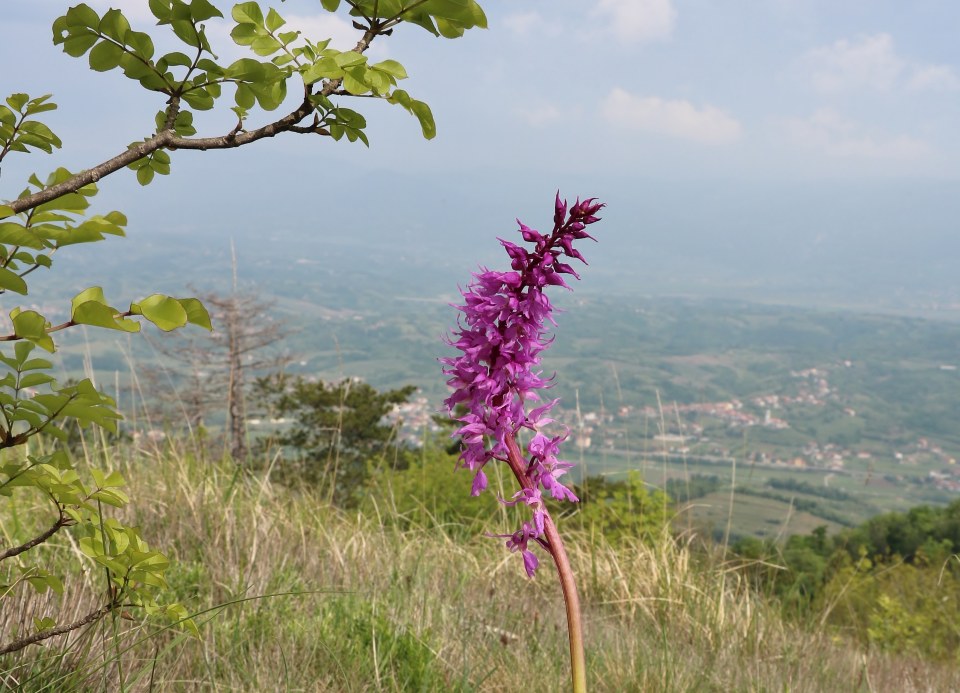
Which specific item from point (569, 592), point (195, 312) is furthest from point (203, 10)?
point (569, 592)

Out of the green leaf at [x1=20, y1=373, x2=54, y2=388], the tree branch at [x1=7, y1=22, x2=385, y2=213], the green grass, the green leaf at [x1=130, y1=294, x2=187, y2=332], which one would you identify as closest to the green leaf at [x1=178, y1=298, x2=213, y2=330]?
the green leaf at [x1=130, y1=294, x2=187, y2=332]

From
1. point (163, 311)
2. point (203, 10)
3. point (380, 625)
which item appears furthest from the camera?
point (380, 625)

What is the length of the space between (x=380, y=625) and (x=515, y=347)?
1806 mm

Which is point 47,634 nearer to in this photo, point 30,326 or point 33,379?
point 33,379

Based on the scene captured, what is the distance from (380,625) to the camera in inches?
112

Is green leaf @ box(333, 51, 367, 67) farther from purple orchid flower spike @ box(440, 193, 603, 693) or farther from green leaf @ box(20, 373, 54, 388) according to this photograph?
green leaf @ box(20, 373, 54, 388)

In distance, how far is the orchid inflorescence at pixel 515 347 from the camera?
140 centimetres

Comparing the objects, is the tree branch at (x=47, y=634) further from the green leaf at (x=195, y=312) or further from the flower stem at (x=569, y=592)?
the flower stem at (x=569, y=592)

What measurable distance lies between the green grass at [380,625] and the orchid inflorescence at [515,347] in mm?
700

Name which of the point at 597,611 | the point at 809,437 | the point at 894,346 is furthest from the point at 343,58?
the point at 894,346

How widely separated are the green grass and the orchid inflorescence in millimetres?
700

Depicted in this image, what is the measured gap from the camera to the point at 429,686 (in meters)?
2.52

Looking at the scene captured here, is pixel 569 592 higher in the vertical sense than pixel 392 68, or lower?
lower

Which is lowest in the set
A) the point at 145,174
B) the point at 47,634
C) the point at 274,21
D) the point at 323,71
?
the point at 47,634
